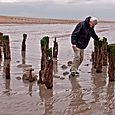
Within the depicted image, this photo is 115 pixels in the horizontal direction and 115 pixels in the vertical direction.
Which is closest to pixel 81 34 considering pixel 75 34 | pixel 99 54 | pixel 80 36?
pixel 80 36

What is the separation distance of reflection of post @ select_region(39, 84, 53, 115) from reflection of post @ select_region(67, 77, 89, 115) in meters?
0.46

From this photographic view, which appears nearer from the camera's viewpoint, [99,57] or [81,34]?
[81,34]

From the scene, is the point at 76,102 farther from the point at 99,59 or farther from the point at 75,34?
the point at 99,59

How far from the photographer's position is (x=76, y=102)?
9.56 metres

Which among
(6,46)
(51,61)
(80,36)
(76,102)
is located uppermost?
(80,36)

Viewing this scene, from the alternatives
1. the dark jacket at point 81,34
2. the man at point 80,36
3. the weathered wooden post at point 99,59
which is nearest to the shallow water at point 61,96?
the weathered wooden post at point 99,59

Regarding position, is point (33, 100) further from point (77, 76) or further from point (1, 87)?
point (77, 76)

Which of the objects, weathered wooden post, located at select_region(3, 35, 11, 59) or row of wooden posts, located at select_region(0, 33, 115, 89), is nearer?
row of wooden posts, located at select_region(0, 33, 115, 89)

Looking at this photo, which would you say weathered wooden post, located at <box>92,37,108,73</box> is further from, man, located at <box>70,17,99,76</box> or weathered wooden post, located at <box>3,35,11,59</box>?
weathered wooden post, located at <box>3,35,11,59</box>

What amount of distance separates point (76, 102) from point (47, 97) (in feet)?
2.85

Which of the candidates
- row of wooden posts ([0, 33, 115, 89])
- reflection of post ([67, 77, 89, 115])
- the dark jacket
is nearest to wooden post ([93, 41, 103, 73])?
row of wooden posts ([0, 33, 115, 89])

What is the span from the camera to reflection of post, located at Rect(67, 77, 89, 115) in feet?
28.8

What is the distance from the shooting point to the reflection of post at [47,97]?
8680mm

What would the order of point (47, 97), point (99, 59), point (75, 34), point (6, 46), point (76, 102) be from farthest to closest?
point (6, 46)
point (99, 59)
point (75, 34)
point (47, 97)
point (76, 102)
